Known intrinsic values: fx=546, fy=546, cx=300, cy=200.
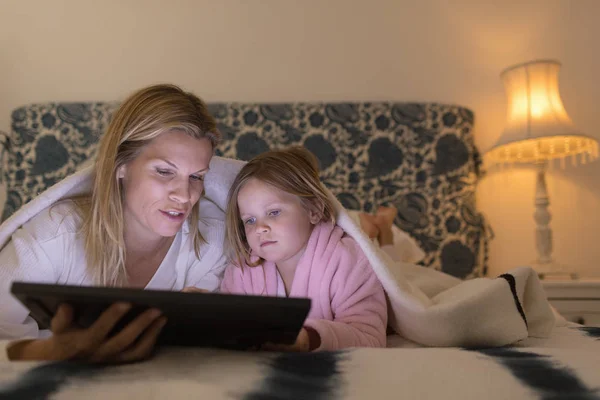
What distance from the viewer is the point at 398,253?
216 cm

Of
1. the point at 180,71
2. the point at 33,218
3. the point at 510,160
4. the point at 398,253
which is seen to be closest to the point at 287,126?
the point at 180,71

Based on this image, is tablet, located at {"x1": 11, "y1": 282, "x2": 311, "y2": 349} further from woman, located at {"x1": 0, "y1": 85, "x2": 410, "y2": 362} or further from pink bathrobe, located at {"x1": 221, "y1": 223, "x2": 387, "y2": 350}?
woman, located at {"x1": 0, "y1": 85, "x2": 410, "y2": 362}

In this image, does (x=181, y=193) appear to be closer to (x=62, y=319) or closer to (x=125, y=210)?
(x=125, y=210)

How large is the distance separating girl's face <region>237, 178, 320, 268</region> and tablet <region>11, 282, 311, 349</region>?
490 millimetres

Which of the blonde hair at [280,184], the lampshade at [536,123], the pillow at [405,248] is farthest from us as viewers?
the lampshade at [536,123]

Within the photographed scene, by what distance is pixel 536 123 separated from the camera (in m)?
2.40

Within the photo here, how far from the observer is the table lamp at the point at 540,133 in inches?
94.0

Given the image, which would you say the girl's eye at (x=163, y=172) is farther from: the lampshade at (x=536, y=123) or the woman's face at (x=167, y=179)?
the lampshade at (x=536, y=123)

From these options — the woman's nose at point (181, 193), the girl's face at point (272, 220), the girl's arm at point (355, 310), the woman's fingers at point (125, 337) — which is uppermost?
the woman's nose at point (181, 193)

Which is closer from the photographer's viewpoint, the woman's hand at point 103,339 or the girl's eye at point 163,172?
the woman's hand at point 103,339

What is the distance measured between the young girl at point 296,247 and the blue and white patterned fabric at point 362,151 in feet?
4.06

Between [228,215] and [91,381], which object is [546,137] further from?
[91,381]

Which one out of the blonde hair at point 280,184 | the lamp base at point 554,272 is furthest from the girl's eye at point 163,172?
the lamp base at point 554,272

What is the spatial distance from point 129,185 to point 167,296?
2.38 feet
